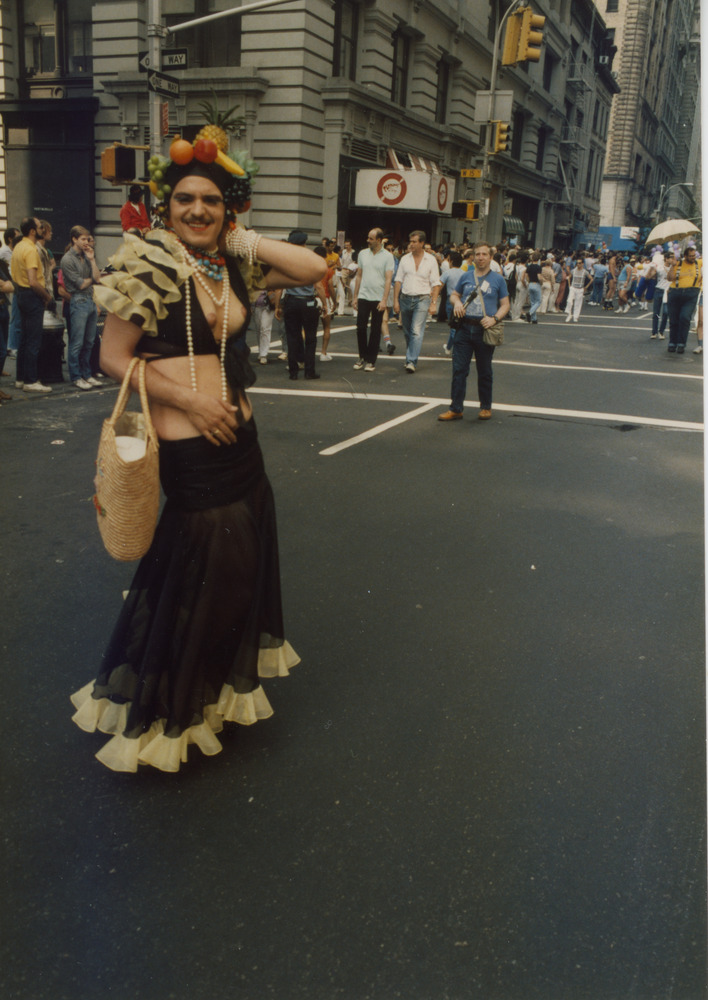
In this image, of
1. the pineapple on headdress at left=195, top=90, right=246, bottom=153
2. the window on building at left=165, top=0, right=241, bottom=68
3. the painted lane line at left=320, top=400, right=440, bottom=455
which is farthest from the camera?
the window on building at left=165, top=0, right=241, bottom=68

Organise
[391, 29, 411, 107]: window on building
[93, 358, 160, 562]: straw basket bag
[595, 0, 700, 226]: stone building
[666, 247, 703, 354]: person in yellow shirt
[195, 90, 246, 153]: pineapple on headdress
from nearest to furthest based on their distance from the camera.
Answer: [93, 358, 160, 562]: straw basket bag, [195, 90, 246, 153]: pineapple on headdress, [666, 247, 703, 354]: person in yellow shirt, [391, 29, 411, 107]: window on building, [595, 0, 700, 226]: stone building

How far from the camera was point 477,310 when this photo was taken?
952 centimetres

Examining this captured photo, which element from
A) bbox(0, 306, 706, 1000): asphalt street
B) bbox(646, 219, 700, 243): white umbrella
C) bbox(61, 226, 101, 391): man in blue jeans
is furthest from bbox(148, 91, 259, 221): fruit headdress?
bbox(646, 219, 700, 243): white umbrella

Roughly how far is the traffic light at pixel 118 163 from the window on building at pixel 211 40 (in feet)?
39.0

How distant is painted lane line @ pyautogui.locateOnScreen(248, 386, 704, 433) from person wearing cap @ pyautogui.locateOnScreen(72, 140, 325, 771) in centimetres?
694

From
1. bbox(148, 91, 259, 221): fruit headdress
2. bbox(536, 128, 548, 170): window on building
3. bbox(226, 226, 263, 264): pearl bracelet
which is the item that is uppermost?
bbox(536, 128, 548, 170): window on building

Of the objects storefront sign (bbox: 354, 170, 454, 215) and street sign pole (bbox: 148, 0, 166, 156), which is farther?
storefront sign (bbox: 354, 170, 454, 215)

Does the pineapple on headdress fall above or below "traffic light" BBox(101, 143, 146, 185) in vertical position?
below

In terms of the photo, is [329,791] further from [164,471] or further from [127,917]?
[164,471]

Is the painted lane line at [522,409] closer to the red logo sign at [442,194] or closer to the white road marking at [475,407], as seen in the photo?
the white road marking at [475,407]

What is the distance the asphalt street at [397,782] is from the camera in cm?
236

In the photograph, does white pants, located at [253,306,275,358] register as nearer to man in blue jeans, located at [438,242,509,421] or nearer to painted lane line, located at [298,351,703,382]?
painted lane line, located at [298,351,703,382]

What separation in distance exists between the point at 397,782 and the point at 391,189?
81.8 feet

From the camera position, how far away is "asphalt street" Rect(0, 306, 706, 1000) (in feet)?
7.73
